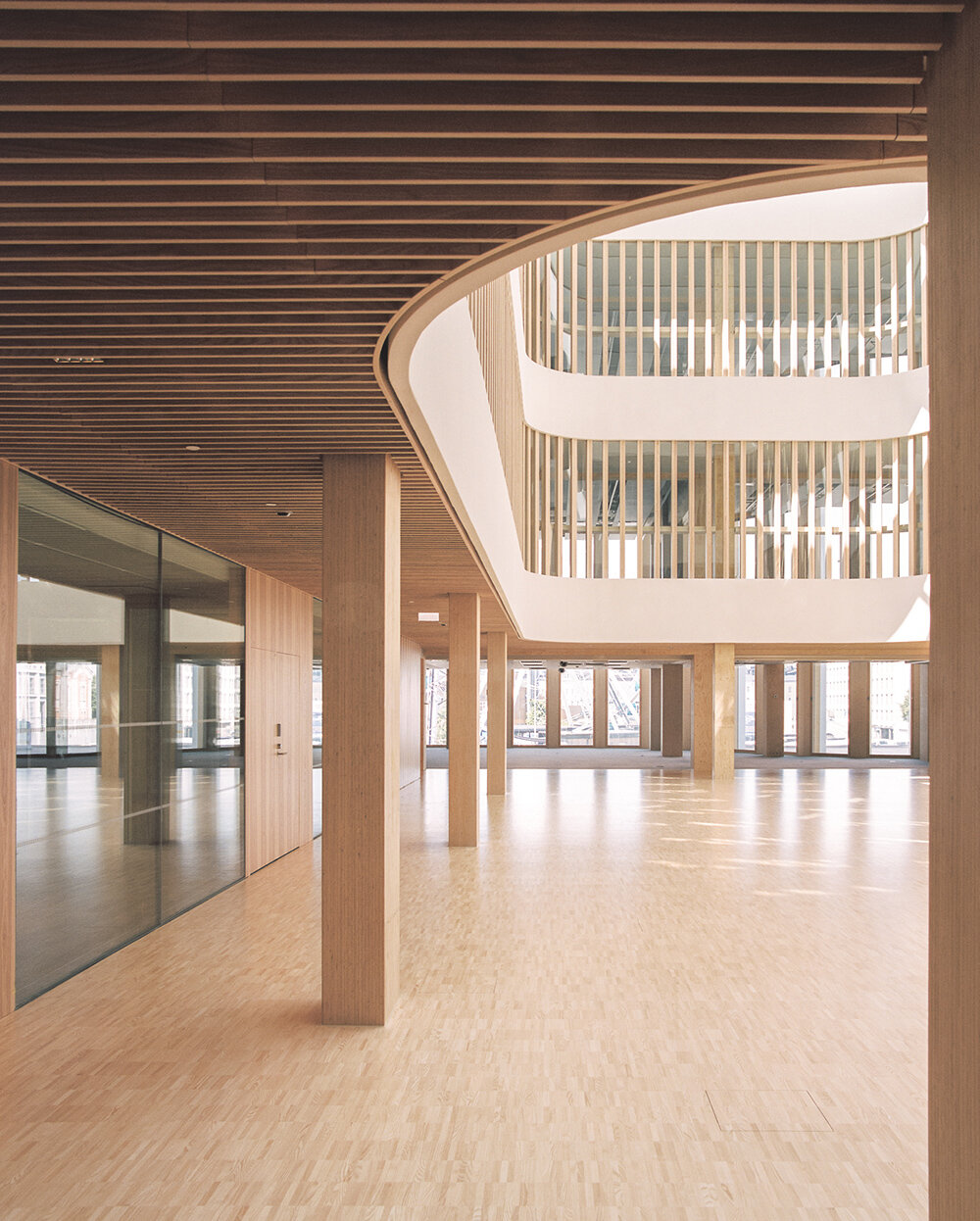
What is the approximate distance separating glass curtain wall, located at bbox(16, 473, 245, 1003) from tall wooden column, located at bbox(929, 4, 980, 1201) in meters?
6.54

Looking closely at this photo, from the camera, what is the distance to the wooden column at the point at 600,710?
153 feet

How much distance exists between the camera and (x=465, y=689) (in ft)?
52.3

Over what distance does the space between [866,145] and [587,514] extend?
2143 cm

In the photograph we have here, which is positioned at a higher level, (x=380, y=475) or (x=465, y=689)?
(x=380, y=475)

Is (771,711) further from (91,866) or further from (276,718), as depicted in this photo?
(91,866)

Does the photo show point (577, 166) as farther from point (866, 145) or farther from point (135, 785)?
point (135, 785)

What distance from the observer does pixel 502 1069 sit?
6316 mm

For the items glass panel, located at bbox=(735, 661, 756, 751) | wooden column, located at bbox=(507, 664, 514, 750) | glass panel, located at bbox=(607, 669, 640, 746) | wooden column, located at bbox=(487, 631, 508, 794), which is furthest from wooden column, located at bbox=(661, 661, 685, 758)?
wooden column, located at bbox=(487, 631, 508, 794)

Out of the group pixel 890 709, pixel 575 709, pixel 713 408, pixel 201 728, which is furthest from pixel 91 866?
pixel 575 709

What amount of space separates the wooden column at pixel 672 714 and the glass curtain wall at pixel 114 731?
98.6 feet

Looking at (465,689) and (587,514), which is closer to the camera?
(465,689)

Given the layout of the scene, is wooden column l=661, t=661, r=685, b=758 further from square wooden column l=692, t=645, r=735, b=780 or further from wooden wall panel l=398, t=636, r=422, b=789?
wooden wall panel l=398, t=636, r=422, b=789

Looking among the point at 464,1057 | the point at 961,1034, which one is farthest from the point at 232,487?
the point at 961,1034

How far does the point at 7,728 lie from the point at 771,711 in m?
37.9
